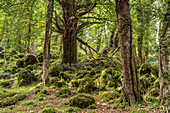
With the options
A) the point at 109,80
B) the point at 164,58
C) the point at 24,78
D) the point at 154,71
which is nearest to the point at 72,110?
the point at 164,58

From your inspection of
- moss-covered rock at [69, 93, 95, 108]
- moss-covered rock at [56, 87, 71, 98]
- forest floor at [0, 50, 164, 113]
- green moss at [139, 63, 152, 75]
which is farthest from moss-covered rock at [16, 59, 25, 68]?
green moss at [139, 63, 152, 75]

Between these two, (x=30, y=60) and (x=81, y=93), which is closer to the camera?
(x=81, y=93)

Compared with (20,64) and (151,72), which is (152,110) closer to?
(151,72)

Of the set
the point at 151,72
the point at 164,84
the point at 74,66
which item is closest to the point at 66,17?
the point at 74,66

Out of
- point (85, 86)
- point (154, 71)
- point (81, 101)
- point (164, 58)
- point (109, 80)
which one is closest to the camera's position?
point (164, 58)

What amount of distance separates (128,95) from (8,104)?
17.4 feet

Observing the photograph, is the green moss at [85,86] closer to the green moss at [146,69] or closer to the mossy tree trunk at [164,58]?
the green moss at [146,69]

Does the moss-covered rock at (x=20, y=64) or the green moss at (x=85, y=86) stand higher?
the moss-covered rock at (x=20, y=64)

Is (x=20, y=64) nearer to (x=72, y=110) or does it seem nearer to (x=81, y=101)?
(x=81, y=101)

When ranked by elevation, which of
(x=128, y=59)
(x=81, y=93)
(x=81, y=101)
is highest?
(x=128, y=59)

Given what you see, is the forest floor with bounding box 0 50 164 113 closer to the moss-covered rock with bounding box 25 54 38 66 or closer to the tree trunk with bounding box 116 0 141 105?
the tree trunk with bounding box 116 0 141 105

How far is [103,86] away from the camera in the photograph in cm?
798

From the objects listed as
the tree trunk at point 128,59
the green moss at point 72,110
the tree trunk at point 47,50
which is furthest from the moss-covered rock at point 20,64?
the tree trunk at point 128,59

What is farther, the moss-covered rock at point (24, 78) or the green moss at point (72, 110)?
the moss-covered rock at point (24, 78)
